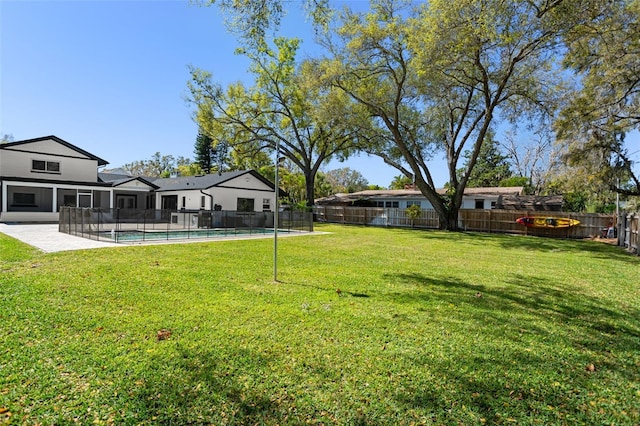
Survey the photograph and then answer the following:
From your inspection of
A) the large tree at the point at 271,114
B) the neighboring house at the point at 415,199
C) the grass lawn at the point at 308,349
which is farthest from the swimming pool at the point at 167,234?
the neighboring house at the point at 415,199

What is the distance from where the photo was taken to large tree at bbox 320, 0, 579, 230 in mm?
11656

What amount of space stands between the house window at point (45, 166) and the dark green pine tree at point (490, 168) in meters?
42.6

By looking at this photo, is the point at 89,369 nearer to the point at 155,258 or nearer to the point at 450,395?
the point at 450,395

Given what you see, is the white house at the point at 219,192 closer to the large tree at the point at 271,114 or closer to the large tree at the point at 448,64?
the large tree at the point at 271,114

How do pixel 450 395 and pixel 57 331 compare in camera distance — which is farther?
pixel 57 331

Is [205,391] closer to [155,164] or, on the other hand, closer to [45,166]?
[45,166]

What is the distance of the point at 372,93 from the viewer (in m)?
19.6

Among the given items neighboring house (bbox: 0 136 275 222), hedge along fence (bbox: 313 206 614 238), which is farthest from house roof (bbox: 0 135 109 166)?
hedge along fence (bbox: 313 206 614 238)

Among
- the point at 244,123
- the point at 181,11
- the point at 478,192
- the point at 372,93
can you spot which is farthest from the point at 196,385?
the point at 478,192

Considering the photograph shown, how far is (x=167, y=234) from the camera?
1282cm

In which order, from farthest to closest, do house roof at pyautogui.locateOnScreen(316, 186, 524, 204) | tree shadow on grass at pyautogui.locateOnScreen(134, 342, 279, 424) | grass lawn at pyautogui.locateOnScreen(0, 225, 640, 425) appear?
house roof at pyautogui.locateOnScreen(316, 186, 524, 204), grass lawn at pyautogui.locateOnScreen(0, 225, 640, 425), tree shadow on grass at pyautogui.locateOnScreen(134, 342, 279, 424)

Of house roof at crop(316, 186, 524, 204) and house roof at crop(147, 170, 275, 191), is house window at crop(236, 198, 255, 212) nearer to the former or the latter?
house roof at crop(147, 170, 275, 191)

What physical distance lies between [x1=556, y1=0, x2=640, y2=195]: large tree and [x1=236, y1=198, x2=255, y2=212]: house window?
20453 millimetres

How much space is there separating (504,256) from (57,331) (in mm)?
11233
